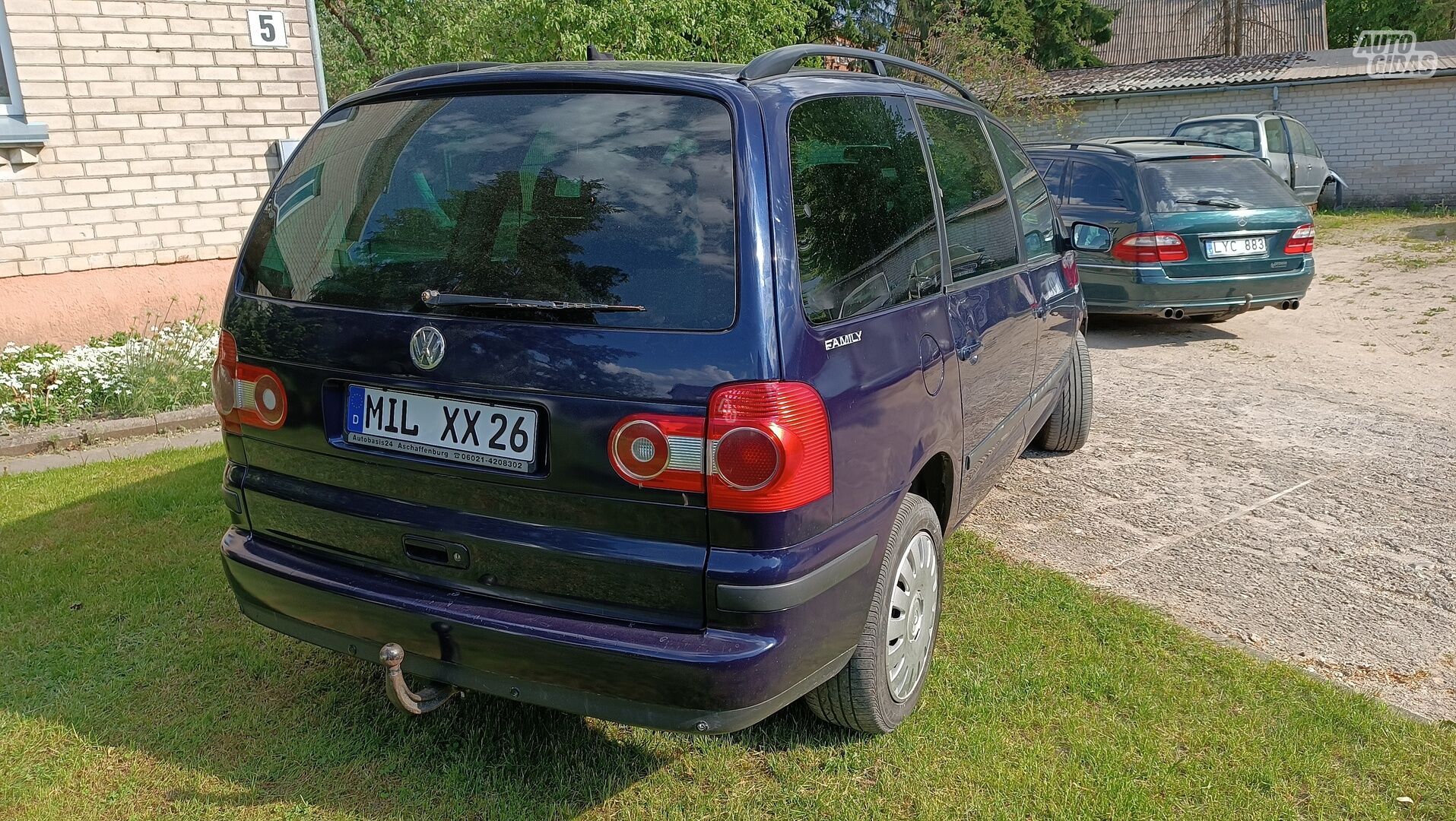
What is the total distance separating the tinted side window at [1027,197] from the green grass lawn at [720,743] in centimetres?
160

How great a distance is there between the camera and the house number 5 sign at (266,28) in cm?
812

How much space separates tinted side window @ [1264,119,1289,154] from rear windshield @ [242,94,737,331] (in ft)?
53.1

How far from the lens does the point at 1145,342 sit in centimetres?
895

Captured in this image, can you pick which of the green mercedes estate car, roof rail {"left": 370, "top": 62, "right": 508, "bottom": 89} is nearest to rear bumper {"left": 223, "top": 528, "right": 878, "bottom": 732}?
roof rail {"left": 370, "top": 62, "right": 508, "bottom": 89}

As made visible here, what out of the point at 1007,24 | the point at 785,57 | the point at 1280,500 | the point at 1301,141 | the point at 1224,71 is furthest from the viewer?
the point at 1007,24

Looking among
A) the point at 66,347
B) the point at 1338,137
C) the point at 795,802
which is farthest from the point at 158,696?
the point at 1338,137

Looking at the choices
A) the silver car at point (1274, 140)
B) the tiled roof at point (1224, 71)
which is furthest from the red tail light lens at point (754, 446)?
the tiled roof at point (1224, 71)

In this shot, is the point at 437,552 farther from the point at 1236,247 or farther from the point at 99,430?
the point at 1236,247

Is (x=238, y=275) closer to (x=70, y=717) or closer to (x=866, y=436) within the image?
(x=70, y=717)

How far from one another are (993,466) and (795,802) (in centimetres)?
168

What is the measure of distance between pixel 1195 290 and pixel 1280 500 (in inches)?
152

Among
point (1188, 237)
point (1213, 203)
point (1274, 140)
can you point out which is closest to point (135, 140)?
point (1188, 237)

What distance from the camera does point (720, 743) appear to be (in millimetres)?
3053

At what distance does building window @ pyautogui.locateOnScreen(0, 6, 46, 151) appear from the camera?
23.4 feet
